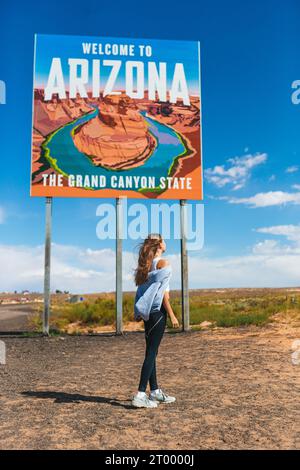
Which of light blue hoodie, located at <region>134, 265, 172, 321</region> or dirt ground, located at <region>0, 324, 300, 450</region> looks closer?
dirt ground, located at <region>0, 324, 300, 450</region>

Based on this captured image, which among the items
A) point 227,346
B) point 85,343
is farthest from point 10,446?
point 85,343

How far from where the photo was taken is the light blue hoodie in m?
4.98

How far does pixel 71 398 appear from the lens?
565 centimetres

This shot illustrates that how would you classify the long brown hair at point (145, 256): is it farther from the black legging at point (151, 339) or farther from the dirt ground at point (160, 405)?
the dirt ground at point (160, 405)

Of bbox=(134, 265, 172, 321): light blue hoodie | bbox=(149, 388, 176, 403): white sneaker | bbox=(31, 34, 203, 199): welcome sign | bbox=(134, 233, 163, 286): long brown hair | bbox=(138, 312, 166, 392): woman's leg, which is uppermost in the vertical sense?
bbox=(31, 34, 203, 199): welcome sign

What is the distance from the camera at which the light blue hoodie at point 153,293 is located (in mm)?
4977

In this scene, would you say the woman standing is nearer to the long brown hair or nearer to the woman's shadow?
the long brown hair

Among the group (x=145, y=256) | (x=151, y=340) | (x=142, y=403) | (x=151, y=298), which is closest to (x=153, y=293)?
(x=151, y=298)

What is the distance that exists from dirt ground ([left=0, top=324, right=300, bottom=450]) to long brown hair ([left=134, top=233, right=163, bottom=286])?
1.44m

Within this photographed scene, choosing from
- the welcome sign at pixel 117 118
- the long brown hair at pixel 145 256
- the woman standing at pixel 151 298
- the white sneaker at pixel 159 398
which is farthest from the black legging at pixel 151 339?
the welcome sign at pixel 117 118


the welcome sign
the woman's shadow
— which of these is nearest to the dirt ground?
the woman's shadow

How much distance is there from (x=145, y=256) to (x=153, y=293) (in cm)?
42

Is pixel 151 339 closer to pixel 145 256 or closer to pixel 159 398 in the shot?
pixel 159 398
